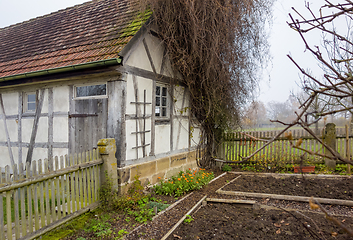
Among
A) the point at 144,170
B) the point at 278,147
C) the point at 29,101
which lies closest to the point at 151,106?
the point at 144,170

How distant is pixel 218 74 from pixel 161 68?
1929 millimetres

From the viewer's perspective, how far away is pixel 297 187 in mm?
6133

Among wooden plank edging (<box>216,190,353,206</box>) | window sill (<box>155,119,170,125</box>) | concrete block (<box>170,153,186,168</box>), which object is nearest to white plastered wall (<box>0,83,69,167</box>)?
window sill (<box>155,119,170,125</box>)

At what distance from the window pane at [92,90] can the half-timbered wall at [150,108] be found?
65 centimetres

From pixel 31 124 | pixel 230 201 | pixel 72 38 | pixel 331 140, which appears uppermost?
pixel 72 38

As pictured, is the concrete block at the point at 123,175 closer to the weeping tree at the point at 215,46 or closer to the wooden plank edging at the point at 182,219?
the wooden plank edging at the point at 182,219

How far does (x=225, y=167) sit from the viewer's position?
359 inches

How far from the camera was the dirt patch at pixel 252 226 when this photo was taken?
142 inches

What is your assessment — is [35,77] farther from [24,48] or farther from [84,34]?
[24,48]

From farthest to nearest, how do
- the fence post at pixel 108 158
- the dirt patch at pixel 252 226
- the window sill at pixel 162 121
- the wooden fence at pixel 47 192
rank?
the window sill at pixel 162 121
the fence post at pixel 108 158
the dirt patch at pixel 252 226
the wooden fence at pixel 47 192

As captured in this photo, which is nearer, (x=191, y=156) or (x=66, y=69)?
(x=66, y=69)

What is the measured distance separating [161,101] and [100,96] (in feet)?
6.52

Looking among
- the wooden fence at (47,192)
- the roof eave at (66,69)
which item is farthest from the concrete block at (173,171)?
the roof eave at (66,69)

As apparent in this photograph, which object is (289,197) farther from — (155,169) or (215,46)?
(215,46)
